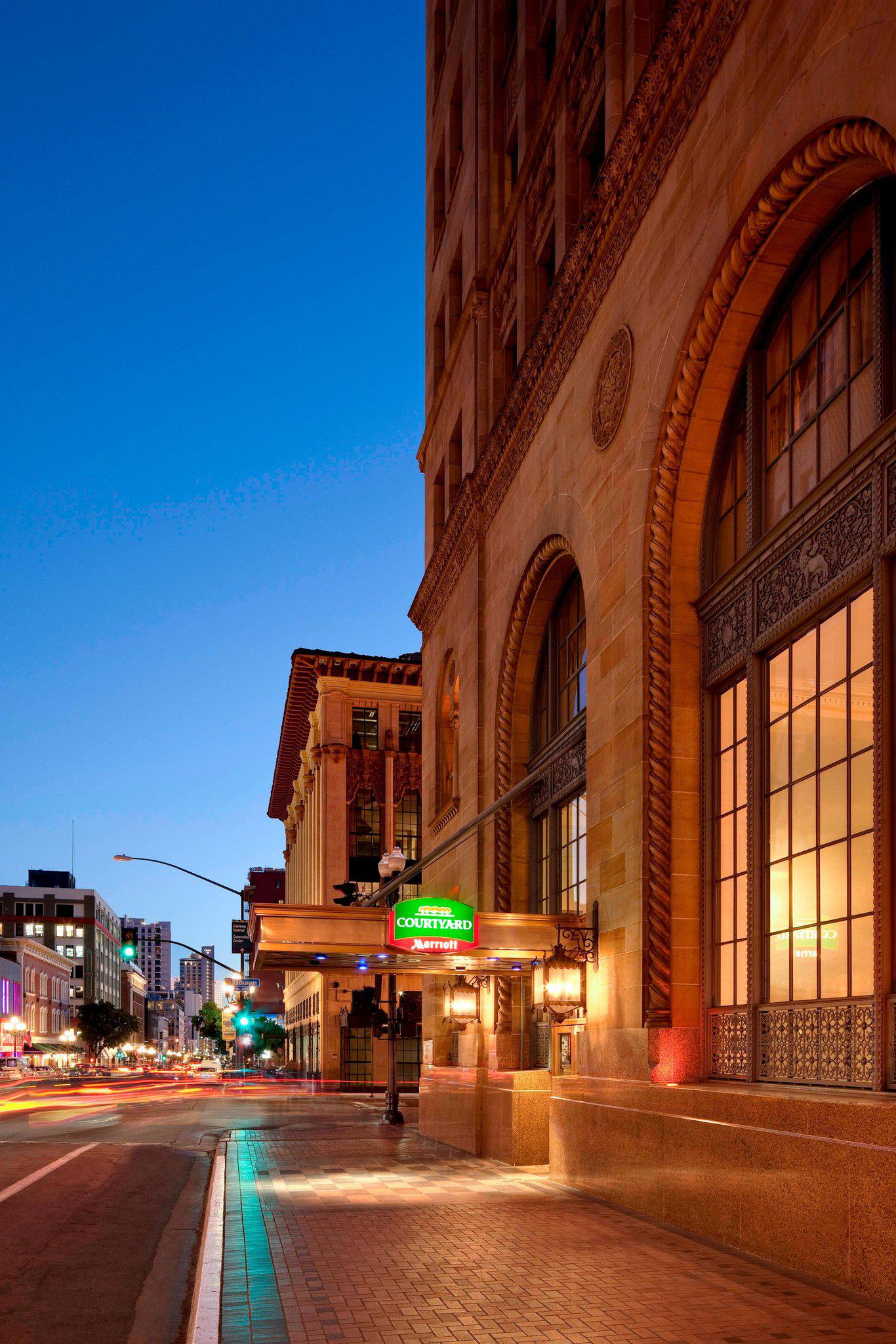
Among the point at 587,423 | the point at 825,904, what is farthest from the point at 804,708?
the point at 587,423

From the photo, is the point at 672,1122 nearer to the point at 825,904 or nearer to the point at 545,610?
the point at 825,904

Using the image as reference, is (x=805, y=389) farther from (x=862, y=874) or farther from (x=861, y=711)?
(x=862, y=874)

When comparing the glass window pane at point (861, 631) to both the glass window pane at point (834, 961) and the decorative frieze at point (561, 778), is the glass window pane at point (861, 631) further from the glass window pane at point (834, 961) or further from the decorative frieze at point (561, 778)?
the decorative frieze at point (561, 778)

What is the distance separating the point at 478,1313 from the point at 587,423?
1233 centimetres

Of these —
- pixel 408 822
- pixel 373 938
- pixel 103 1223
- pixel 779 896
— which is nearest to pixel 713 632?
pixel 779 896

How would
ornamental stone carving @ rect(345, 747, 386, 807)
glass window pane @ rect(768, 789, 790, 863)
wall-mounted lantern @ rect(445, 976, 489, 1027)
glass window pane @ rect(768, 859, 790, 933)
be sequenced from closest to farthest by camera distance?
glass window pane @ rect(768, 859, 790, 933)
glass window pane @ rect(768, 789, 790, 863)
wall-mounted lantern @ rect(445, 976, 489, 1027)
ornamental stone carving @ rect(345, 747, 386, 807)

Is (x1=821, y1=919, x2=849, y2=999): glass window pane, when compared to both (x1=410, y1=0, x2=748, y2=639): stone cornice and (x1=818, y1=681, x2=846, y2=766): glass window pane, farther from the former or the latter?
(x1=410, y1=0, x2=748, y2=639): stone cornice

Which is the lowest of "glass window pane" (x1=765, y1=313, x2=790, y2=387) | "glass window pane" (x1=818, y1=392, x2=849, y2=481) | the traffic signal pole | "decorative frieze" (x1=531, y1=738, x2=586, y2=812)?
the traffic signal pole

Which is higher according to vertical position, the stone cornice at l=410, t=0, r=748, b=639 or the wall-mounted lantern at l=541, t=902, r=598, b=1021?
the stone cornice at l=410, t=0, r=748, b=639

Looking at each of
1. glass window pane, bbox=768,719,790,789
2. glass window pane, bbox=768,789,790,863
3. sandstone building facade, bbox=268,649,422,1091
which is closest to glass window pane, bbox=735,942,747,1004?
glass window pane, bbox=768,789,790,863

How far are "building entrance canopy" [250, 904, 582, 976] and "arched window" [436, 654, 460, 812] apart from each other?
29.3ft

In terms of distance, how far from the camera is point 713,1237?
38.2ft

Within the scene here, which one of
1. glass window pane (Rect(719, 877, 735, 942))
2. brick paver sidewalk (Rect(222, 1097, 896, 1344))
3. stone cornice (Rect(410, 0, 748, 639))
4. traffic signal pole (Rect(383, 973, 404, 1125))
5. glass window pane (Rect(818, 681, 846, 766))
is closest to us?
brick paver sidewalk (Rect(222, 1097, 896, 1344))

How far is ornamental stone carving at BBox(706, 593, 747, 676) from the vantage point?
44.2 feet
